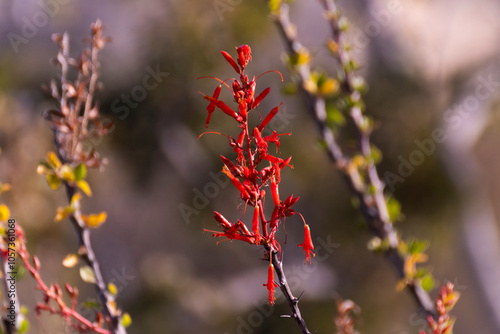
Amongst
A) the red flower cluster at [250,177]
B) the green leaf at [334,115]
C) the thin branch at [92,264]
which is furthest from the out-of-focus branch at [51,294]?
the green leaf at [334,115]

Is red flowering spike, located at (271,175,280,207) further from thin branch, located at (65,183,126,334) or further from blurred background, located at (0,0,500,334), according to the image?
blurred background, located at (0,0,500,334)

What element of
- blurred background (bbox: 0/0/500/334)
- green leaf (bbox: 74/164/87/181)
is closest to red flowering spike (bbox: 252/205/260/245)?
green leaf (bbox: 74/164/87/181)

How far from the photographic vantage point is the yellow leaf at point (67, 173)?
49 cm

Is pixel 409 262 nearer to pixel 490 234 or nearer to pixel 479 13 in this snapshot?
pixel 490 234

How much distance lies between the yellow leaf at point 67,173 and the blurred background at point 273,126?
2.13 m

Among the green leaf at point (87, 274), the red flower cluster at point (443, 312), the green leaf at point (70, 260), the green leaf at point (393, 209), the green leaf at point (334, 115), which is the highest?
the green leaf at point (334, 115)

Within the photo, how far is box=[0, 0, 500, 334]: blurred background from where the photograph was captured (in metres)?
2.69

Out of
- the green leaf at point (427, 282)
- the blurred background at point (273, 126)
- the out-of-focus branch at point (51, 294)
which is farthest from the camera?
the blurred background at point (273, 126)

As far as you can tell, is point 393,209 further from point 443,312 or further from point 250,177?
point 250,177

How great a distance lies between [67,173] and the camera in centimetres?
49

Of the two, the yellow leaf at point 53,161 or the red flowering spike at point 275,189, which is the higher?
the yellow leaf at point 53,161

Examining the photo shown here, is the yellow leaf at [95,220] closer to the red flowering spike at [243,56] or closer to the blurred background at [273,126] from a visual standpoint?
the red flowering spike at [243,56]

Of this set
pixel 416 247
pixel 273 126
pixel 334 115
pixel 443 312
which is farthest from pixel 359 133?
pixel 273 126

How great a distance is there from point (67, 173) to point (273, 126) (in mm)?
2049
